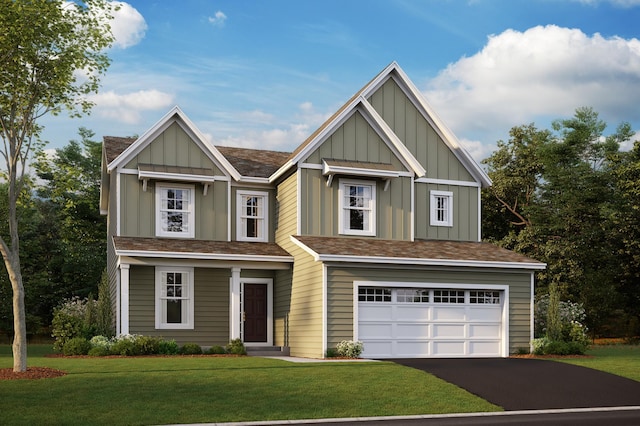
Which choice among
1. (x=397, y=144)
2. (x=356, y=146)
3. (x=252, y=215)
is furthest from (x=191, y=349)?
(x=397, y=144)

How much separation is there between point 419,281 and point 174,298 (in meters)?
8.60

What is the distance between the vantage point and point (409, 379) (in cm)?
1880

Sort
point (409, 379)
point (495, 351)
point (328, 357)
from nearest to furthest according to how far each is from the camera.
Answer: point (409, 379) < point (328, 357) < point (495, 351)

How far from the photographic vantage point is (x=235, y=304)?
92.5 ft

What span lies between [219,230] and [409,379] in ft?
42.7

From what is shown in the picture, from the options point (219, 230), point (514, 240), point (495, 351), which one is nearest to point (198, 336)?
point (219, 230)

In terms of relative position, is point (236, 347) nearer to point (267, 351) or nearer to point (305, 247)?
point (267, 351)

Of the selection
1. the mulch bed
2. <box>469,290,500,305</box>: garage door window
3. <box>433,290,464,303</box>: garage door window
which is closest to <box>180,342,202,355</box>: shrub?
the mulch bed

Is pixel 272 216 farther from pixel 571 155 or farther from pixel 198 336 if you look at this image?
pixel 571 155

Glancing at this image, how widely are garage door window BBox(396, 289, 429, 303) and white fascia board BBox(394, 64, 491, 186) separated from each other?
23.5 feet

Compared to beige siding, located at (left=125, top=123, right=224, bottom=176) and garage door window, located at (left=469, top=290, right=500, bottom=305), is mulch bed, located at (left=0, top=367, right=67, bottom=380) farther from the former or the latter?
garage door window, located at (left=469, top=290, right=500, bottom=305)

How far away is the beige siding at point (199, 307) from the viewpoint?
91.9 feet

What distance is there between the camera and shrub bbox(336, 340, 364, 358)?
24.7m

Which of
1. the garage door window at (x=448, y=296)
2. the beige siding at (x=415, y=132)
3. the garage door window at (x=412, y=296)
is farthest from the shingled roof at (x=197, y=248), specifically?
the beige siding at (x=415, y=132)
